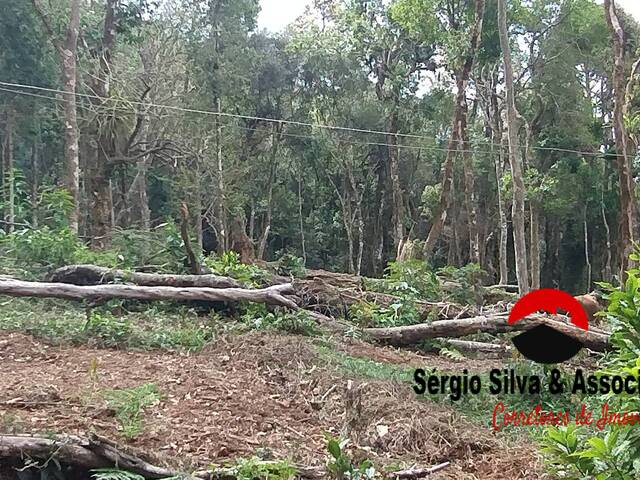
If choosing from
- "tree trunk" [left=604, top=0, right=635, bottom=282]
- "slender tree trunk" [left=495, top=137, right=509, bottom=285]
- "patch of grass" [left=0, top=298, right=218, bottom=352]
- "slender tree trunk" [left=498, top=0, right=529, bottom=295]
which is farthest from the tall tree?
"slender tree trunk" [left=495, top=137, right=509, bottom=285]

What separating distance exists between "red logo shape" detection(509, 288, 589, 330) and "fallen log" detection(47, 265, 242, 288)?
378 centimetres

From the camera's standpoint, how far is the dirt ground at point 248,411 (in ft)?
13.0

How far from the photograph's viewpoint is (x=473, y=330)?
785 cm

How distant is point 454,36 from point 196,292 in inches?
411

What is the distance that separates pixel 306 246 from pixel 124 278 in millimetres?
17986

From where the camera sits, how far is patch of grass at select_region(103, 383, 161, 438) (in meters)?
3.98

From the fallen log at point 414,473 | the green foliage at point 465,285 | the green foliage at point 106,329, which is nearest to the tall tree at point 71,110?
the green foliage at point 106,329

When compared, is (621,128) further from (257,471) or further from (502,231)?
(257,471)

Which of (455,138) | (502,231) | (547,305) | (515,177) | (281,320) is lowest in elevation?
(281,320)

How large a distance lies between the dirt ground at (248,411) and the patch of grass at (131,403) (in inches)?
2.1

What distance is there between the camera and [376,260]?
85.9 feet

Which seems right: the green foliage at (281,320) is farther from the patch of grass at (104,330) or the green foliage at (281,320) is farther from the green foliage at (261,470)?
the green foliage at (261,470)

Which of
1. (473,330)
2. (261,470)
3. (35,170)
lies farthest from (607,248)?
(261,470)

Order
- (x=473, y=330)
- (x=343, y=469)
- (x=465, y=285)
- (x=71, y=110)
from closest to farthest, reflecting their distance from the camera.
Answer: (x=343, y=469) → (x=473, y=330) → (x=465, y=285) → (x=71, y=110)
